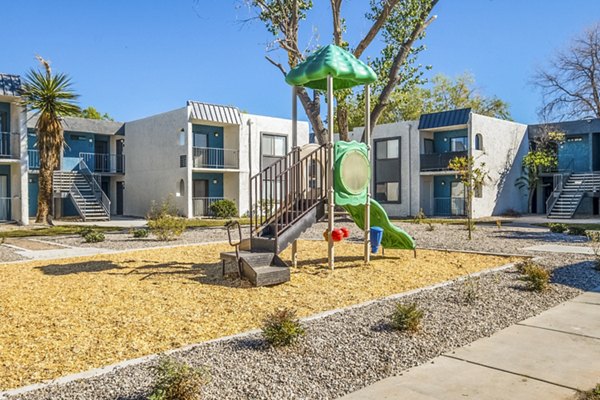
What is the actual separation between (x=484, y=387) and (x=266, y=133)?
96.4 feet

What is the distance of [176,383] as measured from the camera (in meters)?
3.31

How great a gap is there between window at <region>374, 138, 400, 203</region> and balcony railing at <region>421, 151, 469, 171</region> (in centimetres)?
197

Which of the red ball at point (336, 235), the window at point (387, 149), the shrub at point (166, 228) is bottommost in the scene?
the shrub at point (166, 228)

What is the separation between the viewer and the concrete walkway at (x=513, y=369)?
360 cm

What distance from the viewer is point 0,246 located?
1341cm

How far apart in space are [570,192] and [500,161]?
4.63 m

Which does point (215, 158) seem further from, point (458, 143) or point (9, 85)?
point (458, 143)

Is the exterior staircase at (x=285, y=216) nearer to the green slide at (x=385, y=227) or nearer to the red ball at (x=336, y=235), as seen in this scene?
the red ball at (x=336, y=235)

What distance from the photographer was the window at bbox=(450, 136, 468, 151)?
32.5 m

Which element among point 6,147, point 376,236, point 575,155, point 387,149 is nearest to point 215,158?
point 6,147

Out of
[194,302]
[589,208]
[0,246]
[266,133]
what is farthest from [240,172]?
[194,302]

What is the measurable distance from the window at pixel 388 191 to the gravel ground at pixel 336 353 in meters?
27.6

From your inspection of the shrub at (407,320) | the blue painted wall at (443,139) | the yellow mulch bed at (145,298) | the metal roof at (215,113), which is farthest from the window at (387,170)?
the shrub at (407,320)

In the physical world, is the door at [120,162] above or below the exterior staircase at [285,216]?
above
